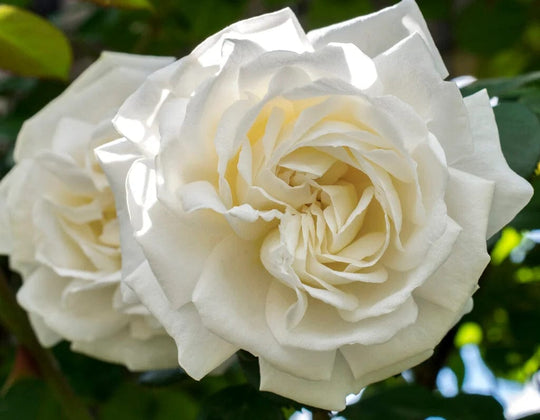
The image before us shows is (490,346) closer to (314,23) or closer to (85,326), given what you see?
(314,23)

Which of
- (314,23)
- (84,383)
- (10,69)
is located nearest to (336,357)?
(10,69)

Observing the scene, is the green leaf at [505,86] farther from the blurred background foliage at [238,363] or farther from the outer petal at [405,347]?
the outer petal at [405,347]

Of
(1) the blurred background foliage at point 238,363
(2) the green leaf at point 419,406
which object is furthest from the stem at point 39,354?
(2) the green leaf at point 419,406

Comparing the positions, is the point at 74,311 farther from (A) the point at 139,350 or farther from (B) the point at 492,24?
(B) the point at 492,24

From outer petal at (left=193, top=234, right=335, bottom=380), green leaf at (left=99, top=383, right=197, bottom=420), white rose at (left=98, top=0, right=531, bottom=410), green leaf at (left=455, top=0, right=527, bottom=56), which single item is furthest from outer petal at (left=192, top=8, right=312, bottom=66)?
green leaf at (left=455, top=0, right=527, bottom=56)

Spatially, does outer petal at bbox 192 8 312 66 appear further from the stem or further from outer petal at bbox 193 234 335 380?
the stem
